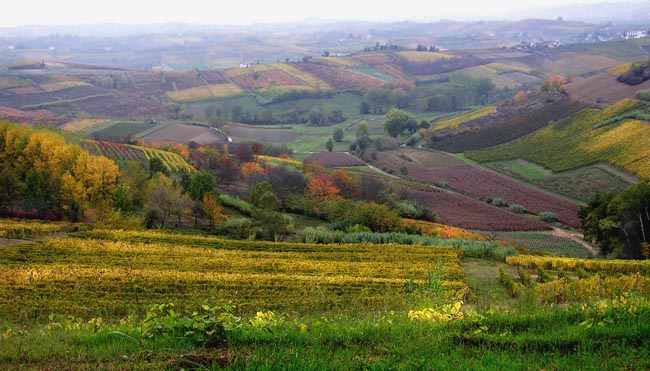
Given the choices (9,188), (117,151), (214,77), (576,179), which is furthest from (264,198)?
(214,77)

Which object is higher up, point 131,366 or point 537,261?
point 131,366

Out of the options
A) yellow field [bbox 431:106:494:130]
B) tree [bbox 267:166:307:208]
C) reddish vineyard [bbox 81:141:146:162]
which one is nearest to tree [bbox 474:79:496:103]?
yellow field [bbox 431:106:494:130]

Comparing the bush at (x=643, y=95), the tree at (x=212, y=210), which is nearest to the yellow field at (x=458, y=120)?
the bush at (x=643, y=95)

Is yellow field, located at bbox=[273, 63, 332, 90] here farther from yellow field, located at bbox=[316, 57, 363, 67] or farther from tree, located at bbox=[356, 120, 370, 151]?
tree, located at bbox=[356, 120, 370, 151]

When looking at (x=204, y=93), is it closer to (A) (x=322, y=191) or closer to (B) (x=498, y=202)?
(A) (x=322, y=191)

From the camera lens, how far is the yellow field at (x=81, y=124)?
109 metres

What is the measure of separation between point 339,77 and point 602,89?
274 ft

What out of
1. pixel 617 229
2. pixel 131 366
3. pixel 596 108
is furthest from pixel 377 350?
pixel 596 108

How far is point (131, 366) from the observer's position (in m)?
9.68

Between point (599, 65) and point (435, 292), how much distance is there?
540 feet

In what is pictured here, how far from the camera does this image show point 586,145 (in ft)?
264

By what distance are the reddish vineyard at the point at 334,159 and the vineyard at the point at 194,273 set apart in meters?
50.9

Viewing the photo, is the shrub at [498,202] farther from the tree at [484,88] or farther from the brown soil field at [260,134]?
the tree at [484,88]

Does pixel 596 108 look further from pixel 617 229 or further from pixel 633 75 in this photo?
pixel 617 229
